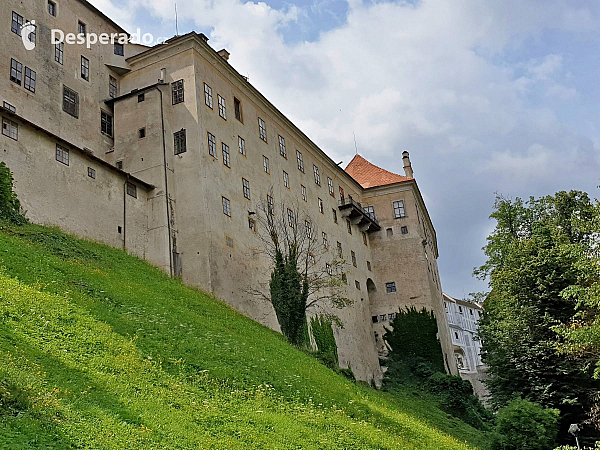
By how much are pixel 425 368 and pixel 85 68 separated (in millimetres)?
28301

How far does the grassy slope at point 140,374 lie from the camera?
9.76 meters

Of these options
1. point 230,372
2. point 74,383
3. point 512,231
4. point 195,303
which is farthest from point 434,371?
point 74,383

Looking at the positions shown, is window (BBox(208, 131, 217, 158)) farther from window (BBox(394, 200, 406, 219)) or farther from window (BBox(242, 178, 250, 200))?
window (BBox(394, 200, 406, 219))

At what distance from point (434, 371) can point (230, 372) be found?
2953 centimetres

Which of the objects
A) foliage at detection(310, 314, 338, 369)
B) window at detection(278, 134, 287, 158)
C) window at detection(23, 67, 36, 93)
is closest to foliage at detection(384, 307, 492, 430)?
foliage at detection(310, 314, 338, 369)

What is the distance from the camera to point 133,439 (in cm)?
959

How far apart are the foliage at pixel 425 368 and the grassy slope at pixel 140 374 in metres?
19.5

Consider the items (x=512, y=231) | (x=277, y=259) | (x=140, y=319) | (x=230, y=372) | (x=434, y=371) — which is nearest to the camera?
(x=230, y=372)

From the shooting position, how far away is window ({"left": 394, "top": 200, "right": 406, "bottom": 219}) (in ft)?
162

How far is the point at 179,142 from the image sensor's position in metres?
30.6

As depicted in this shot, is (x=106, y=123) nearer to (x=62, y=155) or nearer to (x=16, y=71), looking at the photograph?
(x=16, y=71)

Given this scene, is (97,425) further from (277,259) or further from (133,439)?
(277,259)

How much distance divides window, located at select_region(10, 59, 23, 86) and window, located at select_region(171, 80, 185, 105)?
23.6ft

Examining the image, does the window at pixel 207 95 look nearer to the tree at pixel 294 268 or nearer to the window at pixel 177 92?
the window at pixel 177 92
